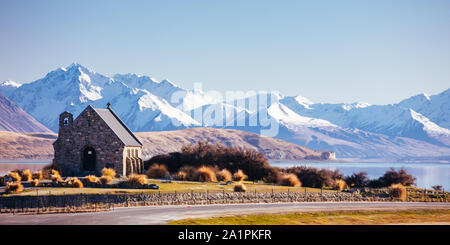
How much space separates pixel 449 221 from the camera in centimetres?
4403

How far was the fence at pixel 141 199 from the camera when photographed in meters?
42.8

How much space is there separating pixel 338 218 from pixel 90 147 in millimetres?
34053

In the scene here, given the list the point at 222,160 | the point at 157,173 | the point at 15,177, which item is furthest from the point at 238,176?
the point at 15,177

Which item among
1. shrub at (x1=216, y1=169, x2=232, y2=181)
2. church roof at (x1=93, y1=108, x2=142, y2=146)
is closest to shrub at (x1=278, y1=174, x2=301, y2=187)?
shrub at (x1=216, y1=169, x2=232, y2=181)

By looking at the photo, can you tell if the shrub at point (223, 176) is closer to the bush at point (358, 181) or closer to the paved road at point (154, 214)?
the bush at point (358, 181)

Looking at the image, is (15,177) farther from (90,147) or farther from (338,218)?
(338,218)

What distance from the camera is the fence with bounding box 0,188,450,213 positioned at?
42.8m

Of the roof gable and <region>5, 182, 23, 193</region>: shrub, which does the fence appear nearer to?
<region>5, 182, 23, 193</region>: shrub

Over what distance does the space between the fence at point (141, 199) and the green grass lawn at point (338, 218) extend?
9506mm

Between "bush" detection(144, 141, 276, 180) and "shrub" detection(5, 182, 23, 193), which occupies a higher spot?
"bush" detection(144, 141, 276, 180)

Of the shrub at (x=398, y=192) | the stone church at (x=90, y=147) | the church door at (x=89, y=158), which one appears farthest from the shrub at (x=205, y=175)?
the shrub at (x=398, y=192)

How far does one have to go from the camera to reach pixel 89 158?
66062 mm
